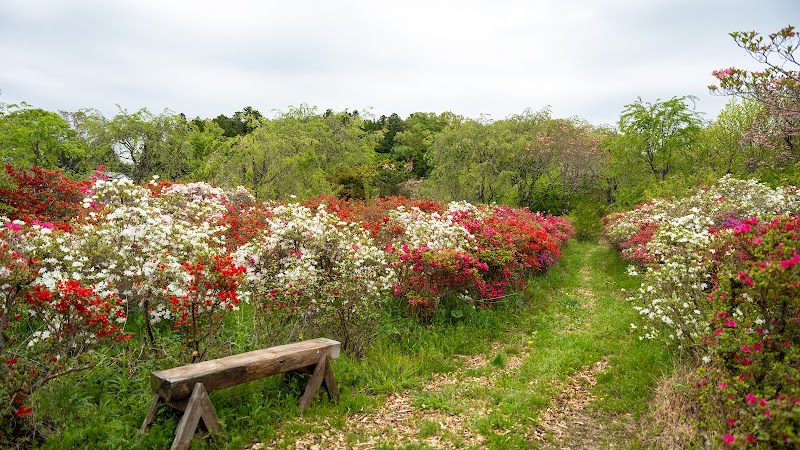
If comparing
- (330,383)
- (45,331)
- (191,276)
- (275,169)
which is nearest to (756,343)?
(330,383)

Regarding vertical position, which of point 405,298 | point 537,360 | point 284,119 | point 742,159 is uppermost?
point 284,119

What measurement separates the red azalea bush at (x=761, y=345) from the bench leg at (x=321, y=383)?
11.2 feet

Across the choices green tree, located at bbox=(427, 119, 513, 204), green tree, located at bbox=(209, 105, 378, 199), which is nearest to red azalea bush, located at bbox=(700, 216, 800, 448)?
green tree, located at bbox=(209, 105, 378, 199)

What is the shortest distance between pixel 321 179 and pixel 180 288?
12734 millimetres

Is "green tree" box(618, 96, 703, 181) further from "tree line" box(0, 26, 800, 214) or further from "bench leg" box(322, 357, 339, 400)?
"bench leg" box(322, 357, 339, 400)

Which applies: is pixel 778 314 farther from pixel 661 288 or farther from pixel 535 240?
pixel 535 240

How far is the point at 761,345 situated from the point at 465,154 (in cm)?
1916

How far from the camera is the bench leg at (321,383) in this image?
15.0 feet

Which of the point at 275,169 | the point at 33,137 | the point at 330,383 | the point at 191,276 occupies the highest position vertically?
the point at 33,137

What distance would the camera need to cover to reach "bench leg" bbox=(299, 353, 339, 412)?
4.57 m

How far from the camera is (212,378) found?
3838 millimetres

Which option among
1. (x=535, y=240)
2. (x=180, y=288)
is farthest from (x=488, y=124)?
(x=180, y=288)

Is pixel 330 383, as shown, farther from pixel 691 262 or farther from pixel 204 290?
pixel 691 262

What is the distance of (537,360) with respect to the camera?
6238 mm
